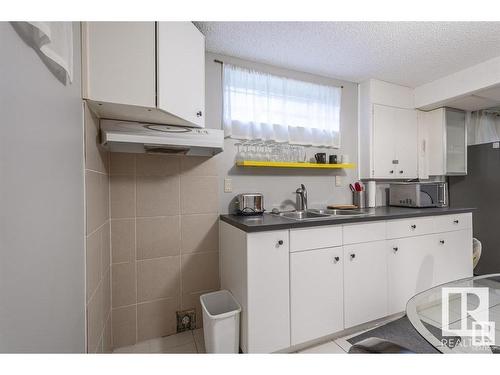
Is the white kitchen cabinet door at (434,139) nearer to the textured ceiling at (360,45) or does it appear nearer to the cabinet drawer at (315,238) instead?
the textured ceiling at (360,45)

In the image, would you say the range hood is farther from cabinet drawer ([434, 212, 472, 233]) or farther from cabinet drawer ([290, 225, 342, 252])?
cabinet drawer ([434, 212, 472, 233])

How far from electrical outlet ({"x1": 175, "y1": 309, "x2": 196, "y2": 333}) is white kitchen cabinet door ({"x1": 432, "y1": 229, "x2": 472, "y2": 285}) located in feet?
6.97

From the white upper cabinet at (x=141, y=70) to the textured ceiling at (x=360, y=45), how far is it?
17.5 inches

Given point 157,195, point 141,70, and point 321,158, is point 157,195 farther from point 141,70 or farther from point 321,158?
point 321,158

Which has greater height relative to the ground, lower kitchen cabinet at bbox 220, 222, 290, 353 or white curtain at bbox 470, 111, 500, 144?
white curtain at bbox 470, 111, 500, 144

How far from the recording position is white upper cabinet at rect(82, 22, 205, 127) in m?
1.08

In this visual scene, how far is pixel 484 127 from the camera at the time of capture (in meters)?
2.93

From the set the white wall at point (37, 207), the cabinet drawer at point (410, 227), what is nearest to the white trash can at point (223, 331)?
the white wall at point (37, 207)

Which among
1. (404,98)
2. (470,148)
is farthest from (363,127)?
(470,148)

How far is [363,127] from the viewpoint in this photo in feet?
7.89

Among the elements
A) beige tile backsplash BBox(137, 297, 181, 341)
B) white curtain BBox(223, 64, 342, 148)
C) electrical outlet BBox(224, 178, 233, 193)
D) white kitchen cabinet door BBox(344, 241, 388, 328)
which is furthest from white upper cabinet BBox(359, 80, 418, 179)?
beige tile backsplash BBox(137, 297, 181, 341)

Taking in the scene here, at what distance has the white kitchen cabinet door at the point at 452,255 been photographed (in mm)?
1971

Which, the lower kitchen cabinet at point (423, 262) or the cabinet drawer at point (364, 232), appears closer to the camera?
the cabinet drawer at point (364, 232)
